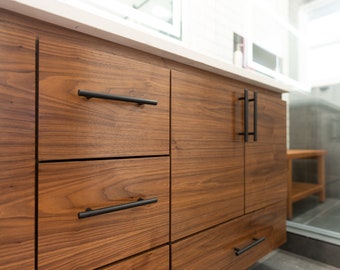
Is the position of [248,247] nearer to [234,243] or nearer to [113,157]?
[234,243]

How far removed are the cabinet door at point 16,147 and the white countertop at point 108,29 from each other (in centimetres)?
4

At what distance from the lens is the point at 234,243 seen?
79 centimetres

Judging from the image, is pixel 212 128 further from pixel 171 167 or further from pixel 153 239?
pixel 153 239

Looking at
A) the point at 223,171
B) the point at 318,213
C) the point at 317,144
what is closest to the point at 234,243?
the point at 223,171

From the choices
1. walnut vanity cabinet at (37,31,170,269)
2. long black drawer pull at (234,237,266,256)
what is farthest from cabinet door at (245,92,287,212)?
walnut vanity cabinet at (37,31,170,269)

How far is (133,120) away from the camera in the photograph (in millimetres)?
528

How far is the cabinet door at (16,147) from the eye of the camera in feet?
1.24

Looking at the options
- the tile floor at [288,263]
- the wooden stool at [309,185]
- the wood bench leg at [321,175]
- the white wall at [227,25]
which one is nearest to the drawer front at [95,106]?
the white wall at [227,25]

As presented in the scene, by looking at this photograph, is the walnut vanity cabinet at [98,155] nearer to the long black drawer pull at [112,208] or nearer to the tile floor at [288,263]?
the long black drawer pull at [112,208]

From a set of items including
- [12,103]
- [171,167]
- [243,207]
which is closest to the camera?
[12,103]

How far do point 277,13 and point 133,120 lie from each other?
6.36ft

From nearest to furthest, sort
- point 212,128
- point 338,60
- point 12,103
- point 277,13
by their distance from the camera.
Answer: point 12,103 → point 212,128 → point 338,60 → point 277,13

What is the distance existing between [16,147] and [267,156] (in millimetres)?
837

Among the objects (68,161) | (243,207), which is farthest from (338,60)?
(68,161)
